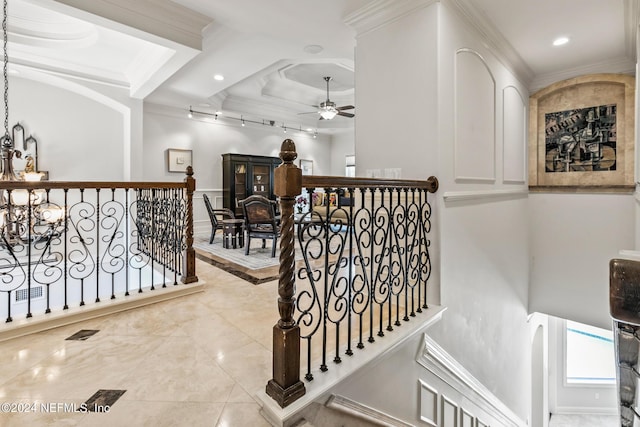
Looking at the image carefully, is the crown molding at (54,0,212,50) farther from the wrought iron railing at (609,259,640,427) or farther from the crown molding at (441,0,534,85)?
the wrought iron railing at (609,259,640,427)

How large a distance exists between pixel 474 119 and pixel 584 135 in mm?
2471

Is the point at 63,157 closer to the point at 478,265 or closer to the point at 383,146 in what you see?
the point at 383,146

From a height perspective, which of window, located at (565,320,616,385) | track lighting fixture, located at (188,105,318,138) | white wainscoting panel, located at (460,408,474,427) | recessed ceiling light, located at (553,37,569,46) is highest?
track lighting fixture, located at (188,105,318,138)

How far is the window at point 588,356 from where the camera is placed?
6750 mm

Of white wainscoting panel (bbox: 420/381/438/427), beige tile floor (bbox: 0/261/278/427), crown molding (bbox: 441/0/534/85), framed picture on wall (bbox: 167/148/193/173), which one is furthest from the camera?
framed picture on wall (bbox: 167/148/193/173)

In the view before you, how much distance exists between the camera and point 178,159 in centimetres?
673

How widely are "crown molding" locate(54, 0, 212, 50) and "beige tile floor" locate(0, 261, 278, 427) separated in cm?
274

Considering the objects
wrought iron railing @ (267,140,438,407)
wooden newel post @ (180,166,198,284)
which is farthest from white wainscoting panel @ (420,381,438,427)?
wooden newel post @ (180,166,198,284)

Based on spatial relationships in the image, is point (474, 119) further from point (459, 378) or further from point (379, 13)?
point (459, 378)

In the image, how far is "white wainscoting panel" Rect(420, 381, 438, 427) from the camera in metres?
2.31

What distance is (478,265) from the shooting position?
10.4 feet

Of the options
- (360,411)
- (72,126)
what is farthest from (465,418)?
(72,126)

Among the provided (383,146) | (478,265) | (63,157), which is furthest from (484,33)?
(63,157)

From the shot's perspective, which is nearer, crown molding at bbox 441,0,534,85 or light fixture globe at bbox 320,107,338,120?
crown molding at bbox 441,0,534,85
